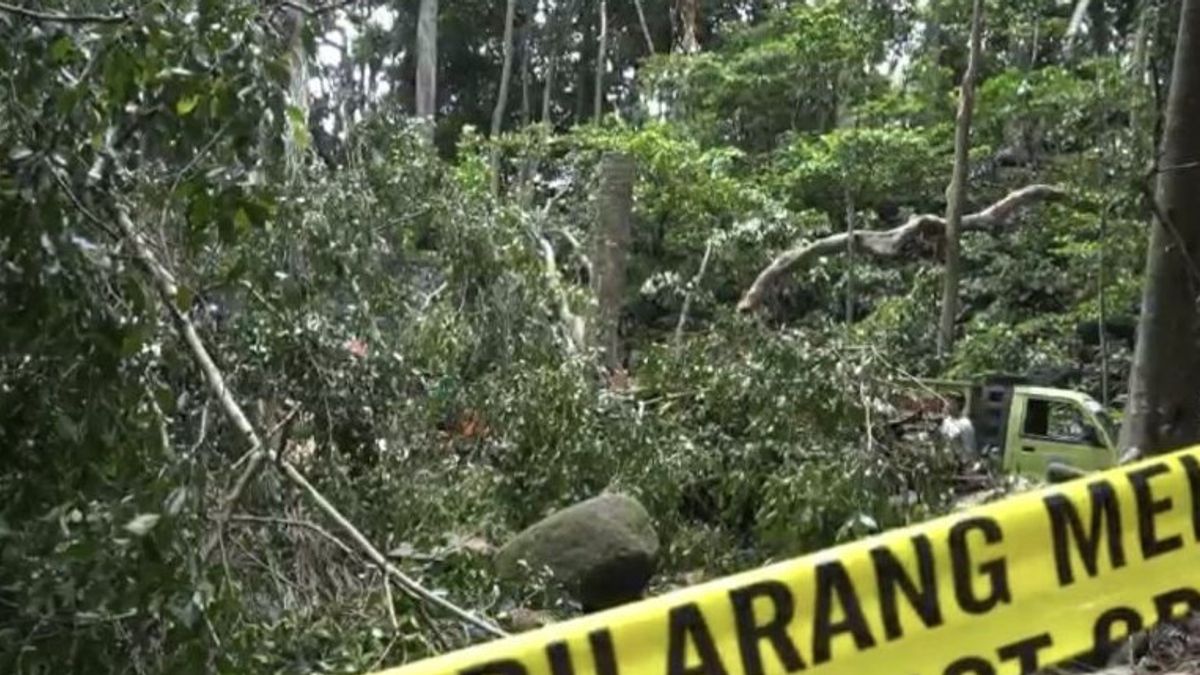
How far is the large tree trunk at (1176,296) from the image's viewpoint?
4523mm

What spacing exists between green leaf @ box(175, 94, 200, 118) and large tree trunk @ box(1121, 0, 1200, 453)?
10.5ft

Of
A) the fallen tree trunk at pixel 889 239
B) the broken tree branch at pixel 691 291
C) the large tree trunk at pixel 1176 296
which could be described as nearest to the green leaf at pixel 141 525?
the large tree trunk at pixel 1176 296

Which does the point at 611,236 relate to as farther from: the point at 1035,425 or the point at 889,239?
the point at 1035,425

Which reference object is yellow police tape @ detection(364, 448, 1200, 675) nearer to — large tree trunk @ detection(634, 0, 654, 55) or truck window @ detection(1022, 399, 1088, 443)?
truck window @ detection(1022, 399, 1088, 443)

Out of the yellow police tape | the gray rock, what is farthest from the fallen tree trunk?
the yellow police tape

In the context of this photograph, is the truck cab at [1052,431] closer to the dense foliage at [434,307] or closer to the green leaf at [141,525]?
the dense foliage at [434,307]

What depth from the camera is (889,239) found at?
42.9 ft

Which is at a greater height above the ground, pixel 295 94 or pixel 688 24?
pixel 688 24

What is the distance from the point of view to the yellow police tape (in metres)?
1.93

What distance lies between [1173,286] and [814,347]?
2.66m

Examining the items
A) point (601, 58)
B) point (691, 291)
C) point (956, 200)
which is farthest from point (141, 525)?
point (601, 58)

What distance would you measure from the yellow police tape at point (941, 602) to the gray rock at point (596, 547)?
4.63 m

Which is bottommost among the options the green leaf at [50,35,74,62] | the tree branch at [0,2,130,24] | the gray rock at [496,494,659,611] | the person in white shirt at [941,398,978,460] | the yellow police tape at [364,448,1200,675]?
the gray rock at [496,494,659,611]

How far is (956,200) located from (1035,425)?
3404mm
